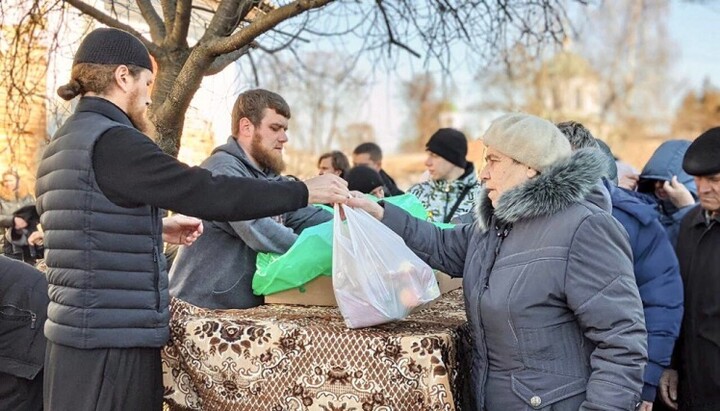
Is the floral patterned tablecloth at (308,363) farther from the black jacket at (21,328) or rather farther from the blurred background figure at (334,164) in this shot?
the blurred background figure at (334,164)

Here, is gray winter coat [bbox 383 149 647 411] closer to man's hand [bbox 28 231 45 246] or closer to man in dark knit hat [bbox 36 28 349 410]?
man in dark knit hat [bbox 36 28 349 410]

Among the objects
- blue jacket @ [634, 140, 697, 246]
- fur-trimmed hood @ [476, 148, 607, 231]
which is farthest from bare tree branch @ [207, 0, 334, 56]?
blue jacket @ [634, 140, 697, 246]

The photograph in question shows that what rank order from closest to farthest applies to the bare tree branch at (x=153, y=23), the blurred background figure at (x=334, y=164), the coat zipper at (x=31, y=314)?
the coat zipper at (x=31, y=314) < the bare tree branch at (x=153, y=23) < the blurred background figure at (x=334, y=164)

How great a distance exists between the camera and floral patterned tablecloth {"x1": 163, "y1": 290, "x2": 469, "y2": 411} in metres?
2.53

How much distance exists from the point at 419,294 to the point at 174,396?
0.92 m

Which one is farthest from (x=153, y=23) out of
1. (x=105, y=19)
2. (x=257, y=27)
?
(x=257, y=27)

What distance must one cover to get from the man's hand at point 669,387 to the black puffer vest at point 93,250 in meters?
2.16

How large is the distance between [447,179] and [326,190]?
10.6 ft

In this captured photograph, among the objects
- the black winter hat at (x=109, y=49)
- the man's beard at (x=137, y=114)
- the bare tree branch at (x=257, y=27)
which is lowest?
the man's beard at (x=137, y=114)

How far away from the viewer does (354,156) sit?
7.95 metres

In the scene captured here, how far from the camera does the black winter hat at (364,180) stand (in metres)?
5.53

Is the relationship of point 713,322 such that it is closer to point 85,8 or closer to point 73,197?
point 73,197

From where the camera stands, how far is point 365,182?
557 centimetres

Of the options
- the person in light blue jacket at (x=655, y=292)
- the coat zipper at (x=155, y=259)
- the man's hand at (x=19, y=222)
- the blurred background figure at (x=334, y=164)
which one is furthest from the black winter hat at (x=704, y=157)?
the man's hand at (x=19, y=222)
